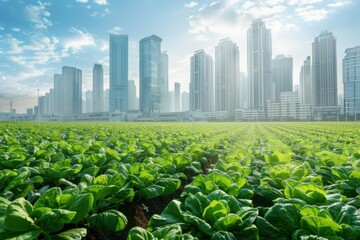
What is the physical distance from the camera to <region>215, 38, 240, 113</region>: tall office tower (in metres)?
174

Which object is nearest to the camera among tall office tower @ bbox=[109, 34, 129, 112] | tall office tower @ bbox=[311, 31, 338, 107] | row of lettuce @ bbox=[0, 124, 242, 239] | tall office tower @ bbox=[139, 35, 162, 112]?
row of lettuce @ bbox=[0, 124, 242, 239]

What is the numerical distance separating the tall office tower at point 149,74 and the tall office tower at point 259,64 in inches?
2552

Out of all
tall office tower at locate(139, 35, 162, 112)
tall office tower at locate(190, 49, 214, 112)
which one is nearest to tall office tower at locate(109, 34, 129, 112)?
tall office tower at locate(139, 35, 162, 112)

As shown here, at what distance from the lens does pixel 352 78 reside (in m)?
128

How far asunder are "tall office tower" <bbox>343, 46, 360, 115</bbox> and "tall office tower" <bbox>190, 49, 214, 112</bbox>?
82531 mm

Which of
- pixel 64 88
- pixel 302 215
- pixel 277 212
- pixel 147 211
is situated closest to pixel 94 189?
pixel 147 211

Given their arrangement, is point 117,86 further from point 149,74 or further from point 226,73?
point 226,73

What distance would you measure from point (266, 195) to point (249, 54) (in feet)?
617

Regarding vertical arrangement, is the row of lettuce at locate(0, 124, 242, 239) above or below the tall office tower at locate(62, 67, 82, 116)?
A: below

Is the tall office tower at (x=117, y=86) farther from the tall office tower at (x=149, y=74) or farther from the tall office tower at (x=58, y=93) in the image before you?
the tall office tower at (x=58, y=93)

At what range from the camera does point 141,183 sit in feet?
7.54

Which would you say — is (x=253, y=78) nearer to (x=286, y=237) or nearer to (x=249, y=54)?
(x=249, y=54)

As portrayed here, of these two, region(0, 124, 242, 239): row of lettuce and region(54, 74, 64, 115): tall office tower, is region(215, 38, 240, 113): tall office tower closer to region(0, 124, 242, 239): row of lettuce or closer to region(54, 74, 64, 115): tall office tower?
region(54, 74, 64, 115): tall office tower

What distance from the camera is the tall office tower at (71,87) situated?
618 ft
